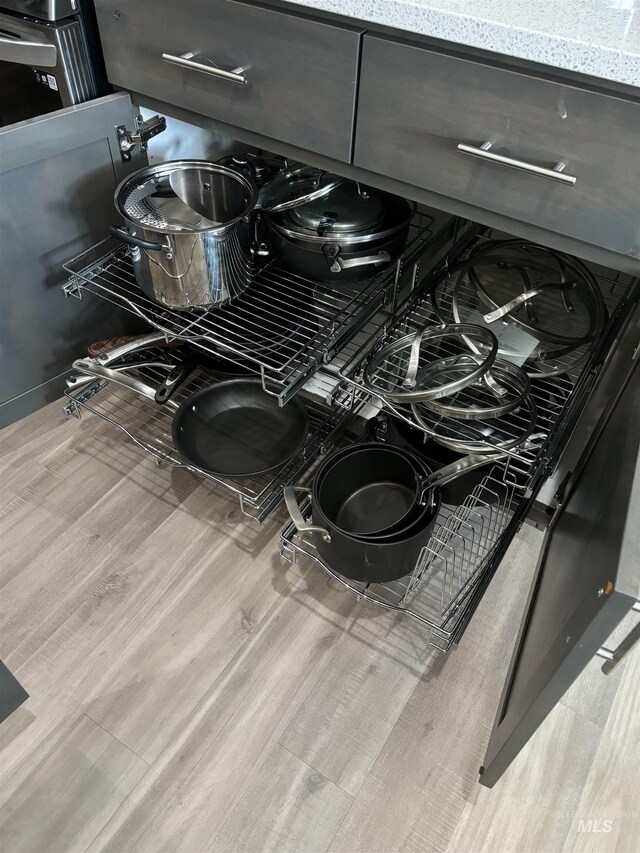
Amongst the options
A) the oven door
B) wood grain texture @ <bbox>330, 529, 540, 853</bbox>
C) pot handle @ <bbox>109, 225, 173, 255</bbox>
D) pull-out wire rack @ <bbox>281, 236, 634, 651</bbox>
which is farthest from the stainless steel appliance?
wood grain texture @ <bbox>330, 529, 540, 853</bbox>

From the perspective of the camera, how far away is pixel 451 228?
58.4 inches

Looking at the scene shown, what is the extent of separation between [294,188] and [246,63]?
294mm

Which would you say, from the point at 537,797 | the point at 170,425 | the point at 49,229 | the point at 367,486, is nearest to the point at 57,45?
the point at 49,229

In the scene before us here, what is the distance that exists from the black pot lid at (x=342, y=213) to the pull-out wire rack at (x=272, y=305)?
0.35 ft

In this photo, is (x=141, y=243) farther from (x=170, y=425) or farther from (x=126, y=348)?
(x=170, y=425)

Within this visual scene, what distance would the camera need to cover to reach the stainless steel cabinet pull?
126cm

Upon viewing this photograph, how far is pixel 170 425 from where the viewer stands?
159 centimetres

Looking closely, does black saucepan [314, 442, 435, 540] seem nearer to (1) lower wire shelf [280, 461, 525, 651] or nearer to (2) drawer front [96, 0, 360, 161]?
(1) lower wire shelf [280, 461, 525, 651]

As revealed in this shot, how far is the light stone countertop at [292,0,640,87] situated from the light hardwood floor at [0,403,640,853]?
35.5 inches

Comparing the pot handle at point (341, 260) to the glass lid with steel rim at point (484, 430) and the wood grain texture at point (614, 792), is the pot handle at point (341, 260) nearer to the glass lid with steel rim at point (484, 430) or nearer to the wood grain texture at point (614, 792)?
the glass lid with steel rim at point (484, 430)

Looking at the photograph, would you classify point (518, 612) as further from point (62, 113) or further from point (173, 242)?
point (62, 113)

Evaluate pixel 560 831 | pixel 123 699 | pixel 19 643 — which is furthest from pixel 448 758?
pixel 19 643

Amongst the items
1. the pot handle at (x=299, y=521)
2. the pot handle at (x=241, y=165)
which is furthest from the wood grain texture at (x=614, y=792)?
the pot handle at (x=241, y=165)

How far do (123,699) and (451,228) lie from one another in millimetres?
1150
